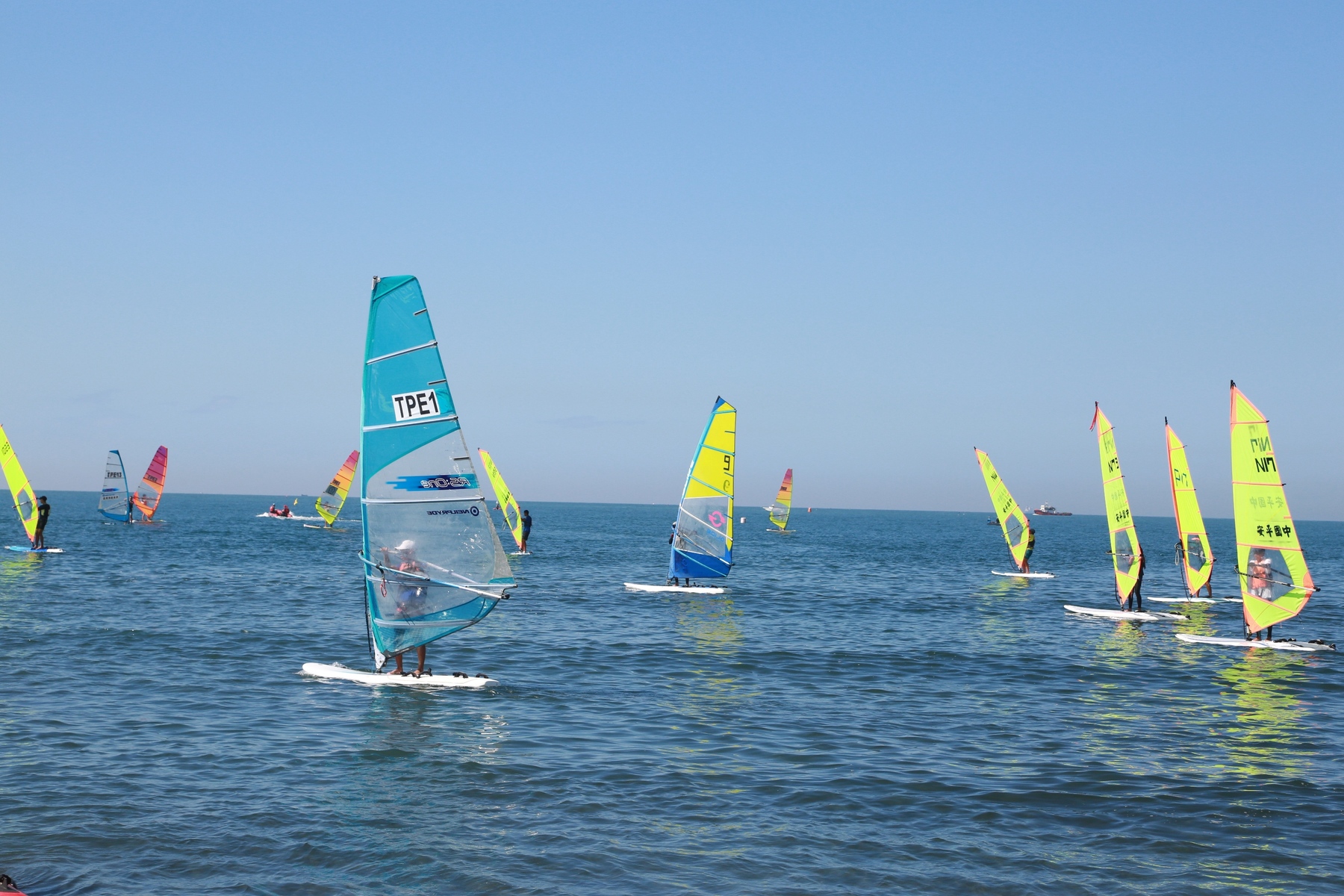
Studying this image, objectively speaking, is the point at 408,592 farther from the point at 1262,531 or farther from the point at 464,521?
the point at 1262,531

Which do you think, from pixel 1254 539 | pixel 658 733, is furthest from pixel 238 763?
pixel 1254 539

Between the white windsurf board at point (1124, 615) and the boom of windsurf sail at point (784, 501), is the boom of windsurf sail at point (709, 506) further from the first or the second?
the boom of windsurf sail at point (784, 501)

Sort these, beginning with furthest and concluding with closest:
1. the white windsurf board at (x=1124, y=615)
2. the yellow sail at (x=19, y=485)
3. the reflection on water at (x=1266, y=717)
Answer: the yellow sail at (x=19, y=485) < the white windsurf board at (x=1124, y=615) < the reflection on water at (x=1266, y=717)

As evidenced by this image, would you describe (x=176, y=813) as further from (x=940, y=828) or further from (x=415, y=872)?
(x=940, y=828)

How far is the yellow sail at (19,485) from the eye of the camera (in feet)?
150

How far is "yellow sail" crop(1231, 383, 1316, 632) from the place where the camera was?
25.6 m

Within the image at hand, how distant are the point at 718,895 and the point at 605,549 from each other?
66.8 meters

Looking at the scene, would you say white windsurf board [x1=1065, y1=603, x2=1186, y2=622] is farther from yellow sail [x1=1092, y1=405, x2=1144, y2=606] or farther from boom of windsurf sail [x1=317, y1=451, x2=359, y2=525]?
boom of windsurf sail [x1=317, y1=451, x2=359, y2=525]

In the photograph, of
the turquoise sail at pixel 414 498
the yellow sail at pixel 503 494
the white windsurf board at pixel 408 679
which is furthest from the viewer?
the yellow sail at pixel 503 494

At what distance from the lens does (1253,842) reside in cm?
1216

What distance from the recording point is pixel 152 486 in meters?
86.7

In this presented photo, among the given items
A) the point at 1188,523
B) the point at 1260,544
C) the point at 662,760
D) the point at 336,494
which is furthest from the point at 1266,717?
the point at 336,494

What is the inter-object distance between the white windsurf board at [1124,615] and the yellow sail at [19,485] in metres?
42.6

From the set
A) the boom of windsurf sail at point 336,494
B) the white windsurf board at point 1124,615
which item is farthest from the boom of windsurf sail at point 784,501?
the white windsurf board at point 1124,615
